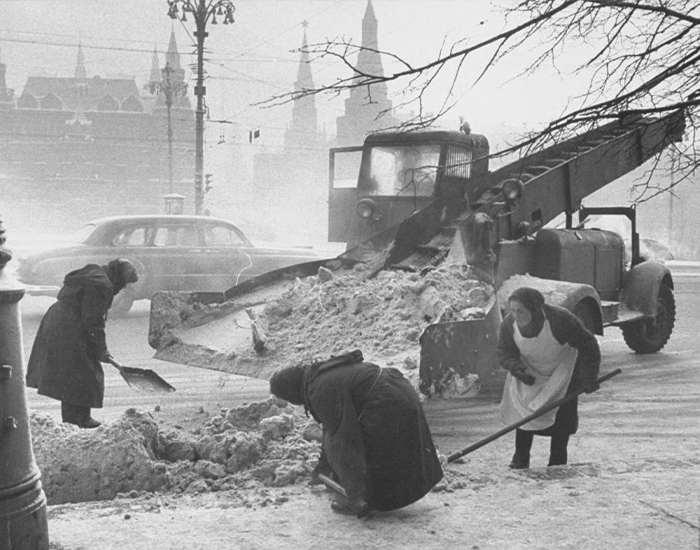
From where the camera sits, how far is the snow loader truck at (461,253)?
25.9 ft

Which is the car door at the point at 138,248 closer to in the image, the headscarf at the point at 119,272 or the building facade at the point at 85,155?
the headscarf at the point at 119,272

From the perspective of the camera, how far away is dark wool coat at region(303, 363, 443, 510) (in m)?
4.56

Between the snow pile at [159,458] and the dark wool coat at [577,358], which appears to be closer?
the snow pile at [159,458]

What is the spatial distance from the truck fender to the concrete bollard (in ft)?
27.8

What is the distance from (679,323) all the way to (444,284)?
791 cm

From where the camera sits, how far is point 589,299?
890 centimetres

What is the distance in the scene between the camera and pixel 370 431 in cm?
458

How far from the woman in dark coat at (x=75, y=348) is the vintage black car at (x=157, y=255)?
23.5 feet

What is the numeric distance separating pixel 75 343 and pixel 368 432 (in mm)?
2842

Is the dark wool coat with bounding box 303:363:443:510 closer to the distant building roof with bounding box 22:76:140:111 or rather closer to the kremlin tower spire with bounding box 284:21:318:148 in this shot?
the distant building roof with bounding box 22:76:140:111

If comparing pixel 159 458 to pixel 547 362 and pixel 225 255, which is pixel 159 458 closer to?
pixel 547 362

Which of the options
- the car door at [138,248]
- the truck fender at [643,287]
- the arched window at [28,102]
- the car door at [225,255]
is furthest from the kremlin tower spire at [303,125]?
the truck fender at [643,287]

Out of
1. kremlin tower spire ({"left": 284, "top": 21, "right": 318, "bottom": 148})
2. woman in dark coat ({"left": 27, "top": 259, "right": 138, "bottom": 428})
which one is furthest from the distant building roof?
woman in dark coat ({"left": 27, "top": 259, "right": 138, "bottom": 428})

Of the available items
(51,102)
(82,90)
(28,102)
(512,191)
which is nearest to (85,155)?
(51,102)
